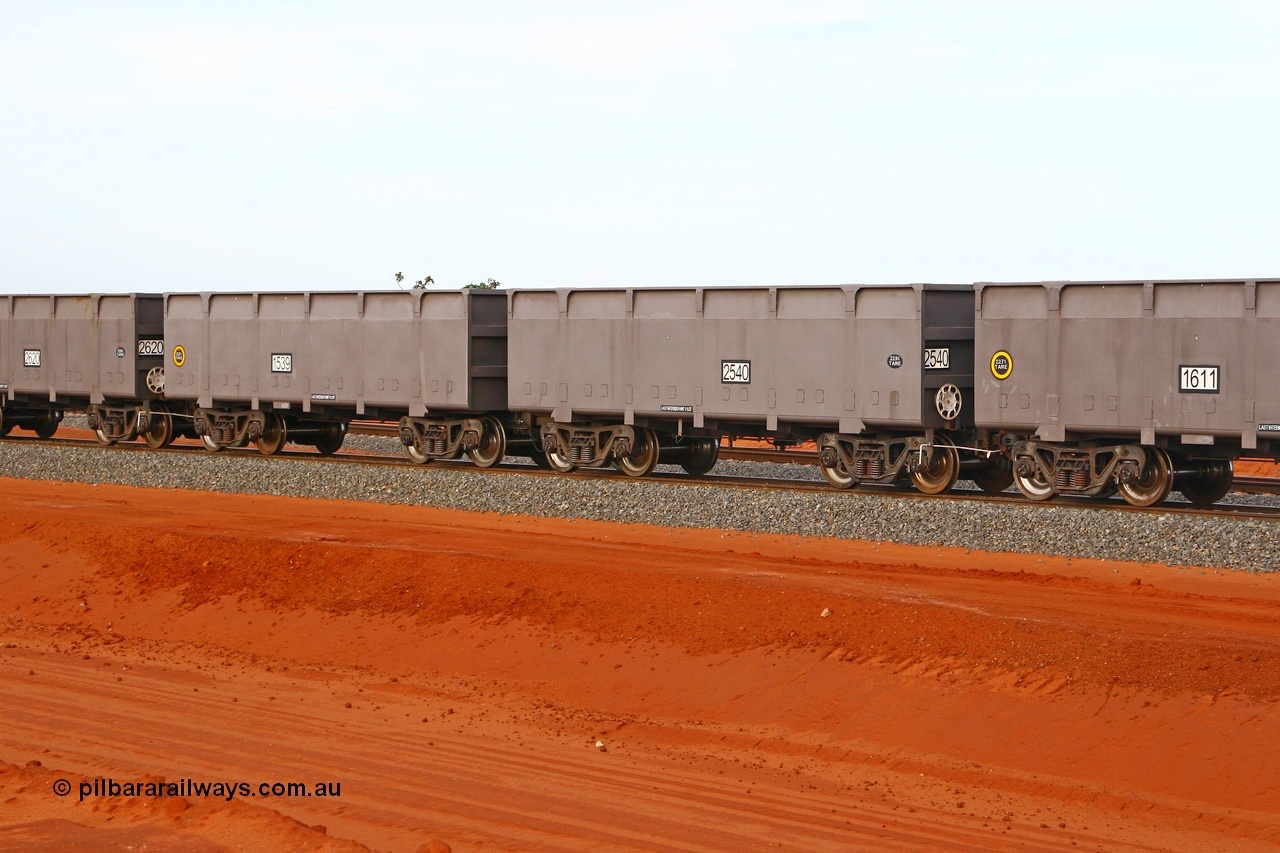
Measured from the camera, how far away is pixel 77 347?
29.7 metres

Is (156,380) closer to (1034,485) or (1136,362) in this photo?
(1034,485)

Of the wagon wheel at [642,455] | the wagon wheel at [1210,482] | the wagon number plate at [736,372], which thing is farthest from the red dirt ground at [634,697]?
the wagon wheel at [642,455]

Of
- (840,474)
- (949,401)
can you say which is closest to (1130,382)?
(949,401)

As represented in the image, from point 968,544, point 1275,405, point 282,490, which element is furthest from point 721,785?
point 282,490

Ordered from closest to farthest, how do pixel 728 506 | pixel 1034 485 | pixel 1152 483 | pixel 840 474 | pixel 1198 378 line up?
pixel 1198 378
pixel 1152 483
pixel 728 506
pixel 1034 485
pixel 840 474

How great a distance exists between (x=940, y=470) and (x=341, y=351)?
38.0 ft

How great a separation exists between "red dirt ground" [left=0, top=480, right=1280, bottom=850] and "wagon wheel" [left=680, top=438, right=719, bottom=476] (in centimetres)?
594

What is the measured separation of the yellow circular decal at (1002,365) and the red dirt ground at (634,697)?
10.9ft

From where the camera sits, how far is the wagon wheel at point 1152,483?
17797mm

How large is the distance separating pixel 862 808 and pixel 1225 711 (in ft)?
9.46

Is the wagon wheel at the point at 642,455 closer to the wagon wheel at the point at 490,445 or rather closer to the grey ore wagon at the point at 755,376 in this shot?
the grey ore wagon at the point at 755,376

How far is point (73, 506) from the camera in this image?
21797mm

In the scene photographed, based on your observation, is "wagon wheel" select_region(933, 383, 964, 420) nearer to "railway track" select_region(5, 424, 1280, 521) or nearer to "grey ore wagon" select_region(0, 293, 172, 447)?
"railway track" select_region(5, 424, 1280, 521)

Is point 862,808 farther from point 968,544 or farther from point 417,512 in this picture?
point 417,512
